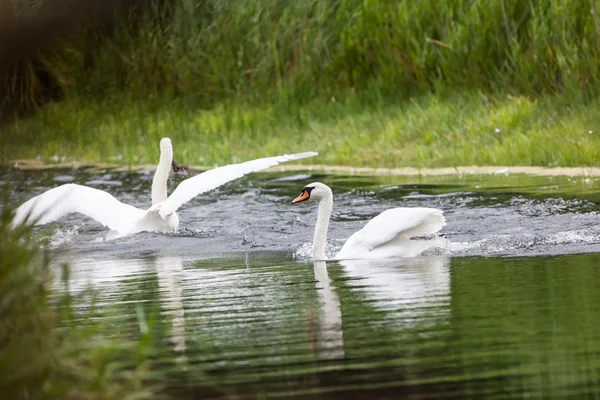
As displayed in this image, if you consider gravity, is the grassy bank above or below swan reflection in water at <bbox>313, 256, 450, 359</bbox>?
above

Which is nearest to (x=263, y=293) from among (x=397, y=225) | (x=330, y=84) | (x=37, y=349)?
(x=397, y=225)

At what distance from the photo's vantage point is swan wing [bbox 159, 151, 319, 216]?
→ 38.2 ft

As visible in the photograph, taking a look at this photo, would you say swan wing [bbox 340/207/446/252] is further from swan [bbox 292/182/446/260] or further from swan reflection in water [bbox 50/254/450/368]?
swan reflection in water [bbox 50/254/450/368]

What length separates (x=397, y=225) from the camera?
29.9 feet

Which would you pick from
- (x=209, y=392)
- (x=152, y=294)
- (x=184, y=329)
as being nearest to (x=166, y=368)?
(x=209, y=392)

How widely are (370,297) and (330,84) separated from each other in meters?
13.0

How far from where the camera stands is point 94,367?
13.1 feet

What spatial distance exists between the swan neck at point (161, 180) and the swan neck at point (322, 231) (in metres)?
2.89

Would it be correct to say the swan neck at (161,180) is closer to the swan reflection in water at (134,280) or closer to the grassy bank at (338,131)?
the swan reflection in water at (134,280)

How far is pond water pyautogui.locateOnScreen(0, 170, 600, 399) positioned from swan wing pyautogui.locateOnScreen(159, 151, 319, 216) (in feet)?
1.11

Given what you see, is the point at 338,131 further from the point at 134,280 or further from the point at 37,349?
the point at 37,349

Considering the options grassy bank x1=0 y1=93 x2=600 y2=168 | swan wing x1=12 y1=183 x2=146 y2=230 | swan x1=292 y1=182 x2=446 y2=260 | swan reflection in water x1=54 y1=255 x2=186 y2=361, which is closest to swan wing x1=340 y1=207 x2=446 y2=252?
swan x1=292 y1=182 x2=446 y2=260

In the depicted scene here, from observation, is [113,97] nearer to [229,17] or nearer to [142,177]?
[229,17]

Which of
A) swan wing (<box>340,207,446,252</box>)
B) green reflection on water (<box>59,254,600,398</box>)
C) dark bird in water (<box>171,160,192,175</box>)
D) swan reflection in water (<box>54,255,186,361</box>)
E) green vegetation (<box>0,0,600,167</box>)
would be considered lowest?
green reflection on water (<box>59,254,600,398</box>)
